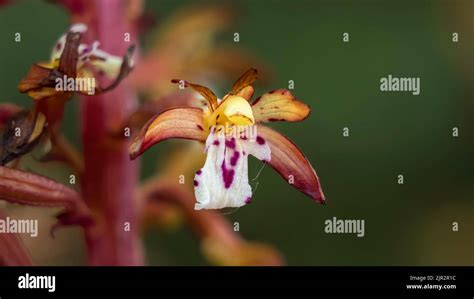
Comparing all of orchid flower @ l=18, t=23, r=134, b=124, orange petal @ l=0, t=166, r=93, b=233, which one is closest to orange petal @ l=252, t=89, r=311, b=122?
orchid flower @ l=18, t=23, r=134, b=124

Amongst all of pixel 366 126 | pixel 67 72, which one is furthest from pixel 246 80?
pixel 366 126

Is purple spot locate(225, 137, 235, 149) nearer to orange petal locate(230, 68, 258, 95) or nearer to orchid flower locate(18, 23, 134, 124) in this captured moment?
orange petal locate(230, 68, 258, 95)

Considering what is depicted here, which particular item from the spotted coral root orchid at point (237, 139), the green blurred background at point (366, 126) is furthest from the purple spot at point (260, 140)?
the green blurred background at point (366, 126)

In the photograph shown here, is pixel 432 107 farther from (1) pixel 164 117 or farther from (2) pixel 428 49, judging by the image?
(1) pixel 164 117

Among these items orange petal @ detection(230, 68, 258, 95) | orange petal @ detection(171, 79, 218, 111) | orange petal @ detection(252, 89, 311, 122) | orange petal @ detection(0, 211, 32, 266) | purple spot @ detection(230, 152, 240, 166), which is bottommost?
orange petal @ detection(0, 211, 32, 266)

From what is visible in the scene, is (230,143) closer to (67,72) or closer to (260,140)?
(260,140)

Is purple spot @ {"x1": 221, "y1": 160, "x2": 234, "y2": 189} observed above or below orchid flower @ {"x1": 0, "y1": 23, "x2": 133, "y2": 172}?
below

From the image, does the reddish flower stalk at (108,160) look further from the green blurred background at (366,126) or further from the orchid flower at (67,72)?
the green blurred background at (366,126)
